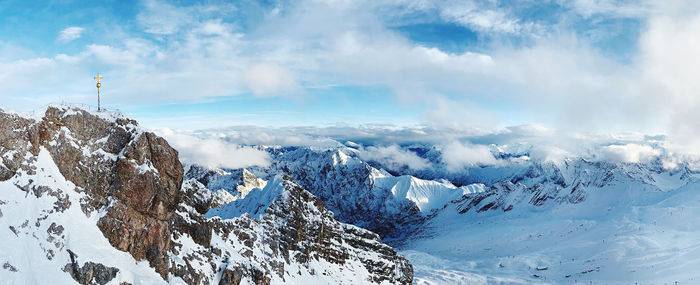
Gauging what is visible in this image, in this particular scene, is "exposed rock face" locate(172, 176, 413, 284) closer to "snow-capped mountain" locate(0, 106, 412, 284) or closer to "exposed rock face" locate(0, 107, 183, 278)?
"snow-capped mountain" locate(0, 106, 412, 284)

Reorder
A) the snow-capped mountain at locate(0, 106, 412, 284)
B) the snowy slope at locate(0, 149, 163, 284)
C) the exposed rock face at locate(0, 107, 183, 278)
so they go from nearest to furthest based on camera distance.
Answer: the snowy slope at locate(0, 149, 163, 284) < the snow-capped mountain at locate(0, 106, 412, 284) < the exposed rock face at locate(0, 107, 183, 278)

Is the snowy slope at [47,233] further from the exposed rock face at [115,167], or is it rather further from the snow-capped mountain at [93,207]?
the exposed rock face at [115,167]

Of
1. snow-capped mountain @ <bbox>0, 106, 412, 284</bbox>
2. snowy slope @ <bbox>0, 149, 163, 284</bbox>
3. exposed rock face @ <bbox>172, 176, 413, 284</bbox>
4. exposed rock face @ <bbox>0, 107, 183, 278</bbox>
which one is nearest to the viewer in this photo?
snowy slope @ <bbox>0, 149, 163, 284</bbox>

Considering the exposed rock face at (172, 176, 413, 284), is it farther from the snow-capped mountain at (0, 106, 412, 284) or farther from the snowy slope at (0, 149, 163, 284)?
the snowy slope at (0, 149, 163, 284)

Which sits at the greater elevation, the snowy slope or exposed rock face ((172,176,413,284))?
the snowy slope

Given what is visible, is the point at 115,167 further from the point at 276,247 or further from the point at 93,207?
the point at 276,247

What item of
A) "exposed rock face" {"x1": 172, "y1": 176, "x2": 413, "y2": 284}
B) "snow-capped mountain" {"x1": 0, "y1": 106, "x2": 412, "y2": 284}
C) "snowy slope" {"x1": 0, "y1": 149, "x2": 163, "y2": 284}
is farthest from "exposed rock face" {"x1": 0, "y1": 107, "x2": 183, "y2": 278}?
"exposed rock face" {"x1": 172, "y1": 176, "x2": 413, "y2": 284}

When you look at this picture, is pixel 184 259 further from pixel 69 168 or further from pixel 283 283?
pixel 283 283

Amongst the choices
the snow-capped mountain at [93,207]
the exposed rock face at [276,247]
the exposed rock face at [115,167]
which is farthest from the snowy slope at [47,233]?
the exposed rock face at [276,247]

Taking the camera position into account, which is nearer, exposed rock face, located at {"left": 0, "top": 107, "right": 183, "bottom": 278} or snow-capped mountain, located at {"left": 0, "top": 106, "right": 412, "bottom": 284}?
snow-capped mountain, located at {"left": 0, "top": 106, "right": 412, "bottom": 284}

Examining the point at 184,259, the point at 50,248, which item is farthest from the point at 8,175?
the point at 184,259

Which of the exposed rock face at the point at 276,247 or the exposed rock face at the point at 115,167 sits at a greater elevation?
the exposed rock face at the point at 115,167
